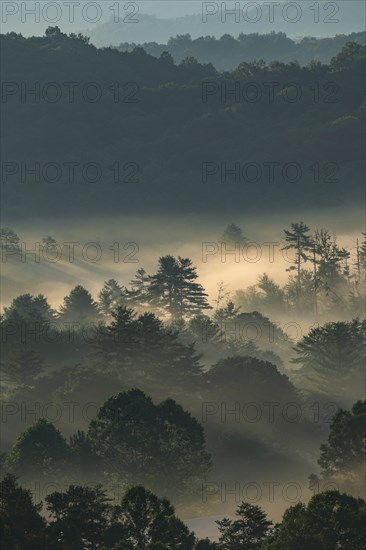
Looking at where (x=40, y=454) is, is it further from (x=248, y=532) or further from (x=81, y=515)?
(x=248, y=532)

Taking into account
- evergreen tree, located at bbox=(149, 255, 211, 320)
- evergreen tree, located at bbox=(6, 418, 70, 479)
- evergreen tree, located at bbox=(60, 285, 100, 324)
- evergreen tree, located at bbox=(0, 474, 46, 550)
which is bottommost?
evergreen tree, located at bbox=(0, 474, 46, 550)

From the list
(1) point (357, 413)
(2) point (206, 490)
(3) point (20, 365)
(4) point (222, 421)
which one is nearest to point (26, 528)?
(1) point (357, 413)

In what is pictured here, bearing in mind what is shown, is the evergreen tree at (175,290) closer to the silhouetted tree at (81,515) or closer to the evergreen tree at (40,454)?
the evergreen tree at (40,454)

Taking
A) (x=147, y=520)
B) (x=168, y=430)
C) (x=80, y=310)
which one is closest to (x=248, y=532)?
(x=147, y=520)

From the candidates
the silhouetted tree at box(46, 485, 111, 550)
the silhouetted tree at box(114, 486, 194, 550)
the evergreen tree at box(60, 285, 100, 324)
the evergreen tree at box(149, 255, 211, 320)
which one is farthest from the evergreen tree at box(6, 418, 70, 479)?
the evergreen tree at box(149, 255, 211, 320)

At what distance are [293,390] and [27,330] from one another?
26812 mm

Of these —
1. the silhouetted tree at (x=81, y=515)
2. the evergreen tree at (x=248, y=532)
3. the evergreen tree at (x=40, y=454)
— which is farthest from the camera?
the evergreen tree at (x=40, y=454)

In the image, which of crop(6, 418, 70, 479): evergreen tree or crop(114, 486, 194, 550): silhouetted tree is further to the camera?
crop(6, 418, 70, 479): evergreen tree

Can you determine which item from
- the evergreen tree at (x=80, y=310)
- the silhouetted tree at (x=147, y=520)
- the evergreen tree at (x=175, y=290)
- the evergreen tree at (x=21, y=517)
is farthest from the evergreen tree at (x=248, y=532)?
the evergreen tree at (x=175, y=290)

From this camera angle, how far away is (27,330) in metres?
129

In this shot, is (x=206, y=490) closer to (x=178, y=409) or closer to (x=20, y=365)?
(x=178, y=409)

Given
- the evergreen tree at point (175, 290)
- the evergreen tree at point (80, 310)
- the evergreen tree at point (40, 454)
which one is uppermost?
the evergreen tree at point (175, 290)

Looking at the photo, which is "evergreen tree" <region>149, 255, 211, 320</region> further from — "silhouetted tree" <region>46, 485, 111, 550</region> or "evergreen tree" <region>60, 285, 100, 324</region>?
"silhouetted tree" <region>46, 485, 111, 550</region>

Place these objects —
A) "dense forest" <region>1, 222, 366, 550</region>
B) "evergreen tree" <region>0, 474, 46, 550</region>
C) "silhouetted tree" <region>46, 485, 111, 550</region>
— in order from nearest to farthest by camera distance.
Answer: "evergreen tree" <region>0, 474, 46, 550</region>
"silhouetted tree" <region>46, 485, 111, 550</region>
"dense forest" <region>1, 222, 366, 550</region>
